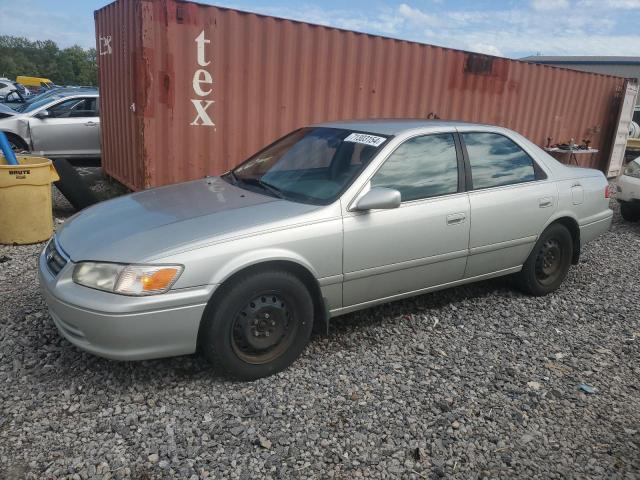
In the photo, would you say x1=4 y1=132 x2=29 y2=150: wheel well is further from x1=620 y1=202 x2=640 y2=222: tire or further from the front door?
x1=620 y1=202 x2=640 y2=222: tire

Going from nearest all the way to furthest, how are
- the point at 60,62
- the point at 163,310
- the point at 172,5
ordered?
the point at 163,310
the point at 172,5
the point at 60,62

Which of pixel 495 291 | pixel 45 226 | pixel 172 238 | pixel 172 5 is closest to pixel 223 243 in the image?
pixel 172 238

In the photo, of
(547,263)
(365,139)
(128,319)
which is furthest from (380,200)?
(547,263)

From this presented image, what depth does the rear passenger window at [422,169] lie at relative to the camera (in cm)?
365

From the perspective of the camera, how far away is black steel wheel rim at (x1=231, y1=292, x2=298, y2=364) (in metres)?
3.06

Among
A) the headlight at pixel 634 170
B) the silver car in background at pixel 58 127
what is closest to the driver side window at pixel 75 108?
the silver car in background at pixel 58 127

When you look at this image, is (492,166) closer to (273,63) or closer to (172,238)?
(172,238)

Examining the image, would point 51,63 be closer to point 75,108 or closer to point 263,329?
point 75,108

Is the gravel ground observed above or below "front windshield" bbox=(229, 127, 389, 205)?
below

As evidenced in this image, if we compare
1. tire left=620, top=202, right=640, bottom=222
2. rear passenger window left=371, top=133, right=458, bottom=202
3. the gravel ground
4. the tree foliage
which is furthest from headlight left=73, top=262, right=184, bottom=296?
the tree foliage

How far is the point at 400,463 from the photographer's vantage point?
8.45 ft

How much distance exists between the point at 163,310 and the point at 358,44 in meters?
5.71

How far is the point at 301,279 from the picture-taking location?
10.8 ft

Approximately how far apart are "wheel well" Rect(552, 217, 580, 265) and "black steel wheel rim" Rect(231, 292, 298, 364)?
8.93ft
